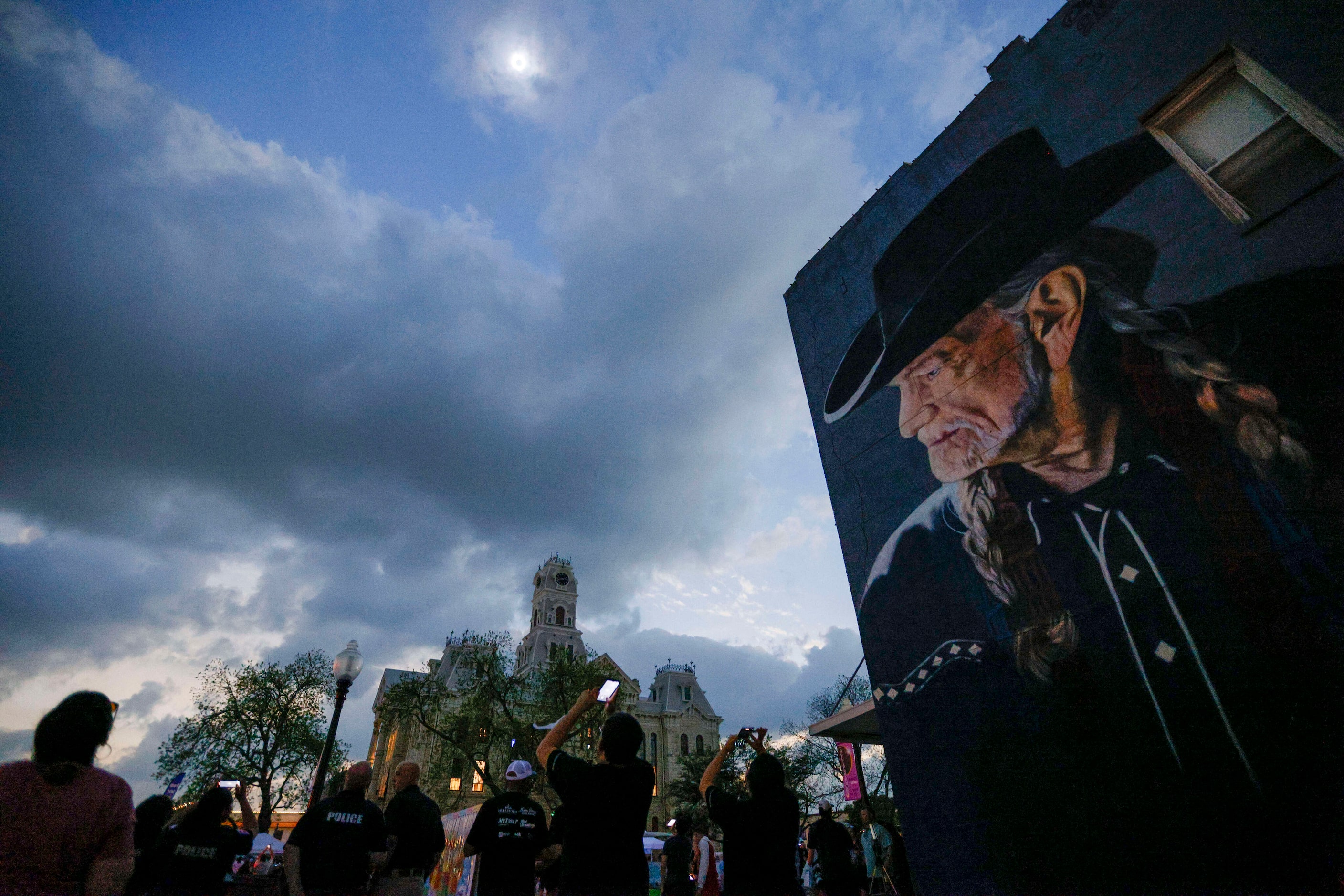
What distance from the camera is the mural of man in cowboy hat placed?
6.95 m

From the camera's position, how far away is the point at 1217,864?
22.9ft

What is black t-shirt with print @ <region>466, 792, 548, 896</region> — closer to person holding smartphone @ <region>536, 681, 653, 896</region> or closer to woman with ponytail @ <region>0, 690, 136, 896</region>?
person holding smartphone @ <region>536, 681, 653, 896</region>

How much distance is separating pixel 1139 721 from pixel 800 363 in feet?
32.7

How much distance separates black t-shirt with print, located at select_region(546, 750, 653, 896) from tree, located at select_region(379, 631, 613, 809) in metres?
25.2

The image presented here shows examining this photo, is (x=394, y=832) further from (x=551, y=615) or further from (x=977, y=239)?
(x=551, y=615)

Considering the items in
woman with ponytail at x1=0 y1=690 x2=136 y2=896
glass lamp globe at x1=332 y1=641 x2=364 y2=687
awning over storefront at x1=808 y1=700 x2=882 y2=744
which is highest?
glass lamp globe at x1=332 y1=641 x2=364 y2=687

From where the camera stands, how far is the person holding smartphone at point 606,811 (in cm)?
333

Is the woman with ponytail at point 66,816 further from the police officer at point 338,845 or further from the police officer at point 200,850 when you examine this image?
the police officer at point 200,850

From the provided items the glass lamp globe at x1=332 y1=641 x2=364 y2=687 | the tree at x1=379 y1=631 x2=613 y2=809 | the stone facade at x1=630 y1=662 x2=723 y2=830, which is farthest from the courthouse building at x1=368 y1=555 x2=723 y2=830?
the glass lamp globe at x1=332 y1=641 x2=364 y2=687

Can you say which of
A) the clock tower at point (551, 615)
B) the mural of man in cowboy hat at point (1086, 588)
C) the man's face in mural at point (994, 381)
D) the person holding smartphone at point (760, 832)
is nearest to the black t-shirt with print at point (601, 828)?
the person holding smartphone at point (760, 832)

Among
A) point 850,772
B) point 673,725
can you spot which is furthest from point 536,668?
point 850,772

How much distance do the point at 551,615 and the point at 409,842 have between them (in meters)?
62.0

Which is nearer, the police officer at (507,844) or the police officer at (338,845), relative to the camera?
the police officer at (338,845)

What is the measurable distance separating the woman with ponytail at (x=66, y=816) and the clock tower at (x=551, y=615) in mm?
58364
